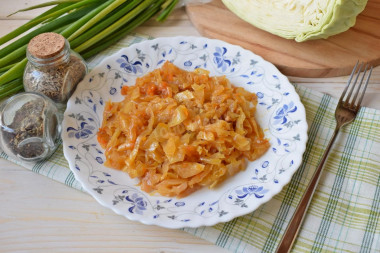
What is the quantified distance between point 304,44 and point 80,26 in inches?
44.2

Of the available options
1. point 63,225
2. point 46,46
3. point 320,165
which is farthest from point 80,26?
point 320,165

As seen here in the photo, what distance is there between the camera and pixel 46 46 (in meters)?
1.78

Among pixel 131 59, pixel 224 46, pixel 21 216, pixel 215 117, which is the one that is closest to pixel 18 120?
pixel 21 216

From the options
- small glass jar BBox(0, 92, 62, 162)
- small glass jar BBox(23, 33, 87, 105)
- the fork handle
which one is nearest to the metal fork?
the fork handle

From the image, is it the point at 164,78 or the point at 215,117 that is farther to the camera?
the point at 164,78

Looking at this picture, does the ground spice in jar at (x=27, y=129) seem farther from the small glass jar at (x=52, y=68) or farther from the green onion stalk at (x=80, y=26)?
the green onion stalk at (x=80, y=26)

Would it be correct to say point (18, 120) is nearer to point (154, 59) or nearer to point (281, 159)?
point (154, 59)

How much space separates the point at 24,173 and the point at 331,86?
1.44 metres

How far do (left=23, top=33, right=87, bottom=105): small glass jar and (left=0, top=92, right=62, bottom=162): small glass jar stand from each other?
0.40 ft

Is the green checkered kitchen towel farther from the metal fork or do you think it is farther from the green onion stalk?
the green onion stalk

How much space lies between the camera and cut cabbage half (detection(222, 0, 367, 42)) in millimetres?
1888

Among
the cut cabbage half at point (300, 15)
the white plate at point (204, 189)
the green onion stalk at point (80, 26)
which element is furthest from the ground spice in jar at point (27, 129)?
the cut cabbage half at point (300, 15)

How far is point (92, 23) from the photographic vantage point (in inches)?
81.2

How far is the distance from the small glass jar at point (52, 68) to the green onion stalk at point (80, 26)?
109mm
